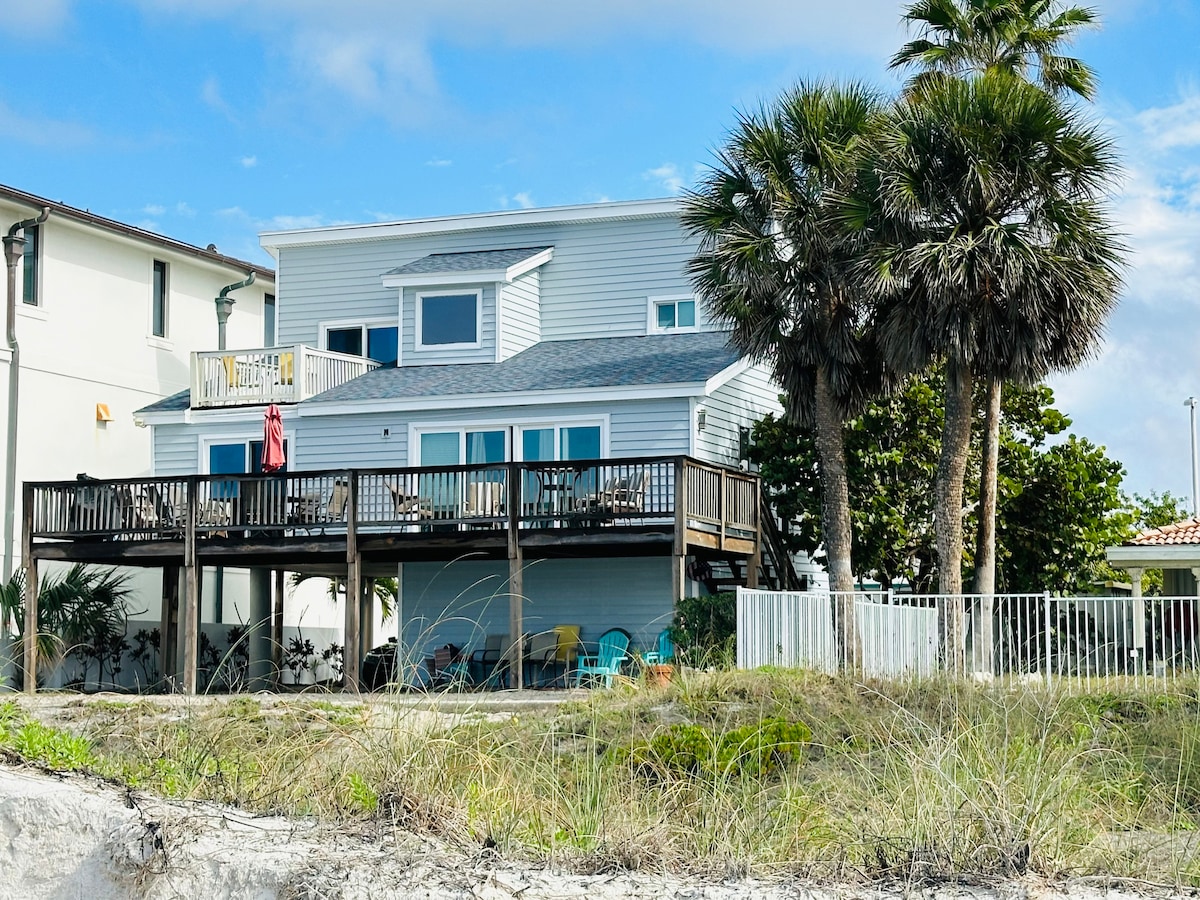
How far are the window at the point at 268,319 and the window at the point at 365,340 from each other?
421cm

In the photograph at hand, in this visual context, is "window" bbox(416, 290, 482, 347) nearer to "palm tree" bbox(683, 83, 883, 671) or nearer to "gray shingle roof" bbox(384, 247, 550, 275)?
"gray shingle roof" bbox(384, 247, 550, 275)

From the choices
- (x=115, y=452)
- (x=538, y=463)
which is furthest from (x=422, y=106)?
(x=115, y=452)

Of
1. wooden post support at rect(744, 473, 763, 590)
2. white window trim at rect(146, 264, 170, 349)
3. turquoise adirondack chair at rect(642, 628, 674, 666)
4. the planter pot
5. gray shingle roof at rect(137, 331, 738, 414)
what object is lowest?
turquoise adirondack chair at rect(642, 628, 674, 666)

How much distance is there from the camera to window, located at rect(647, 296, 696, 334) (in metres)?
29.1

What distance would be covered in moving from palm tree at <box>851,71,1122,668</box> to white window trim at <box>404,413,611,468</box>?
18.5 feet

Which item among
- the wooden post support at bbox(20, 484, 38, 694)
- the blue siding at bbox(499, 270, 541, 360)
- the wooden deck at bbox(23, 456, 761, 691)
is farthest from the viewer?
the blue siding at bbox(499, 270, 541, 360)

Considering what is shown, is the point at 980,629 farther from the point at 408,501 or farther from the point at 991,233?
the point at 408,501

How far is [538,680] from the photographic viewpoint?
984 inches

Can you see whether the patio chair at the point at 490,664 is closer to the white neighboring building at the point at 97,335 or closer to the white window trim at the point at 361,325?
the white window trim at the point at 361,325

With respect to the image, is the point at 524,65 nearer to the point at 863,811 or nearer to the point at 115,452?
the point at 863,811

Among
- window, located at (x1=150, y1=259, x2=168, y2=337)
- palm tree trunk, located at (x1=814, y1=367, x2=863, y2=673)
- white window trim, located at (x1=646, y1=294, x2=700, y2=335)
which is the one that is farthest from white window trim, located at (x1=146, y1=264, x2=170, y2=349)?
palm tree trunk, located at (x1=814, y1=367, x2=863, y2=673)

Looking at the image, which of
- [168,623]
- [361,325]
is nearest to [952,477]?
[361,325]

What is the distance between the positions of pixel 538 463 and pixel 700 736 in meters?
11.2

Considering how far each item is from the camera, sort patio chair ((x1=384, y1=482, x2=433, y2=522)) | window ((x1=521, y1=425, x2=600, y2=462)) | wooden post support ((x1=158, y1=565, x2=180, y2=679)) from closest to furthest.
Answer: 1. patio chair ((x1=384, y1=482, x2=433, y2=522))
2. window ((x1=521, y1=425, x2=600, y2=462))
3. wooden post support ((x1=158, y1=565, x2=180, y2=679))
